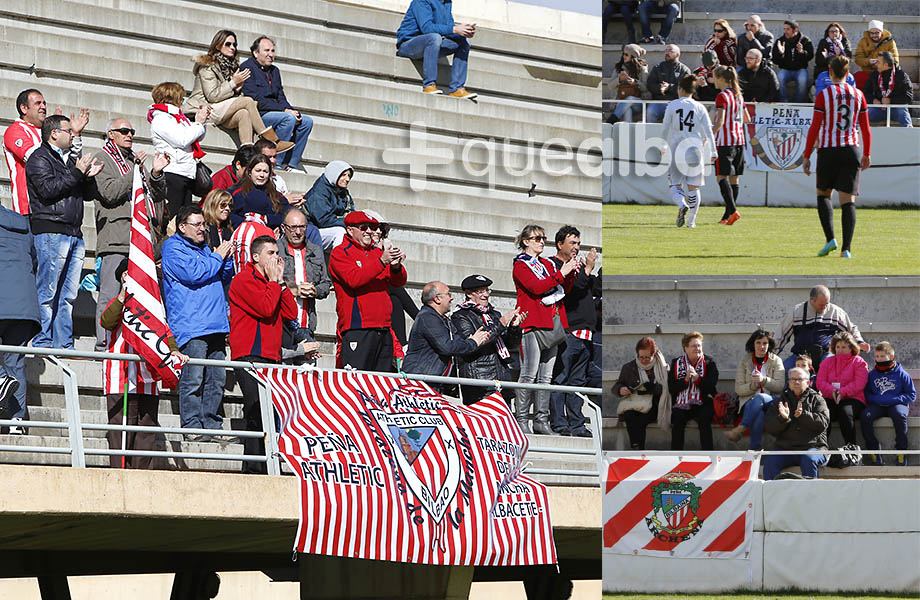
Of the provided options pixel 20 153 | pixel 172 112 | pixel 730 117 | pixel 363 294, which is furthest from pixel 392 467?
pixel 730 117

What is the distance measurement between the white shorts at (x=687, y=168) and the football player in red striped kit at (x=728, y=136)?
0.02 metres

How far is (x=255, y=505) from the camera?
23.9ft

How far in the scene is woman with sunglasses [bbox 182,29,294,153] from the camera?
404 inches

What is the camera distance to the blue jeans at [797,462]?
163cm

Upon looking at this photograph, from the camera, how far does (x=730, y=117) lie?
162 cm

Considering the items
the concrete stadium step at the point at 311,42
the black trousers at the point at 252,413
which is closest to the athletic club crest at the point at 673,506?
the black trousers at the point at 252,413

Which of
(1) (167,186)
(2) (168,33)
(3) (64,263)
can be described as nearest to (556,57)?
(2) (168,33)

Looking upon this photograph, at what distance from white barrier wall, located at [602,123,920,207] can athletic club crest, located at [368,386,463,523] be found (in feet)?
14.8

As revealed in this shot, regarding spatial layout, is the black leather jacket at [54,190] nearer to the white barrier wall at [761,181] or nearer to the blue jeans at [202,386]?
the blue jeans at [202,386]

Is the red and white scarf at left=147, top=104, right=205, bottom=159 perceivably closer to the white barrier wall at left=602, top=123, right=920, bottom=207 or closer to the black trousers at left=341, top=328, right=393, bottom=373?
the black trousers at left=341, top=328, right=393, bottom=373

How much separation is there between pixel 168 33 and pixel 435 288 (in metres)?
6.65

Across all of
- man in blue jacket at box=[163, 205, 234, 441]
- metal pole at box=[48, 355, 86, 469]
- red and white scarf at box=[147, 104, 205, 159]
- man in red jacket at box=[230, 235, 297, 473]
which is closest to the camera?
metal pole at box=[48, 355, 86, 469]

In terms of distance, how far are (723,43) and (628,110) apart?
175 millimetres

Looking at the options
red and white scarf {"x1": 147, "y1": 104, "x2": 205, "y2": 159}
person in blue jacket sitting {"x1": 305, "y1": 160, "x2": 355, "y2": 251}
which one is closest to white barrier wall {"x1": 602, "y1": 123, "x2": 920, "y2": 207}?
red and white scarf {"x1": 147, "y1": 104, "x2": 205, "y2": 159}
